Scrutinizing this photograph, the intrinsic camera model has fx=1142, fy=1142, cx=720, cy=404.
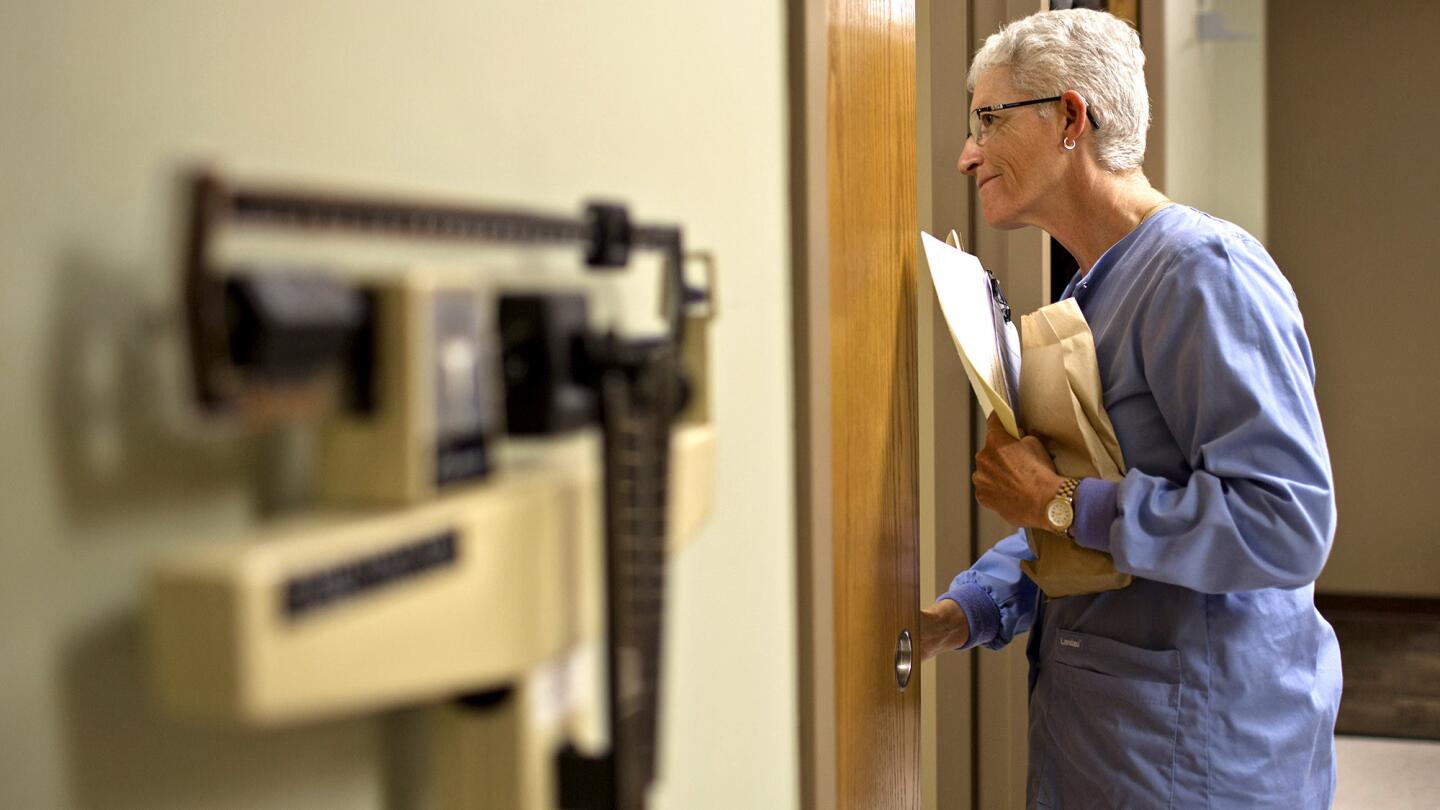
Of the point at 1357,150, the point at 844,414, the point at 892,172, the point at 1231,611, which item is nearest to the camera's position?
the point at 844,414

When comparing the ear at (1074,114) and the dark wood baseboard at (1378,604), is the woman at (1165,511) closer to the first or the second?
the ear at (1074,114)

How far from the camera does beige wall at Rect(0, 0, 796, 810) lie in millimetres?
250

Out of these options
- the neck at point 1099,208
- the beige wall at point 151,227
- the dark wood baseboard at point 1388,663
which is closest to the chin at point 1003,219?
the neck at point 1099,208

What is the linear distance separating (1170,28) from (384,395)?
2.98 meters

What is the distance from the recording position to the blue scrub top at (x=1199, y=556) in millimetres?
1203

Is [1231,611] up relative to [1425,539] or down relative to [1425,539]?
up

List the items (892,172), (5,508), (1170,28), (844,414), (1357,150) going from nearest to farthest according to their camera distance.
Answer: (5,508), (844,414), (892,172), (1170,28), (1357,150)

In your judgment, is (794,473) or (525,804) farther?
(794,473)

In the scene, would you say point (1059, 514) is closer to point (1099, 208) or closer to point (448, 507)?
point (1099, 208)

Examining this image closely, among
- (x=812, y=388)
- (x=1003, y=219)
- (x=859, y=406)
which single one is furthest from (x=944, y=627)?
(x=812, y=388)

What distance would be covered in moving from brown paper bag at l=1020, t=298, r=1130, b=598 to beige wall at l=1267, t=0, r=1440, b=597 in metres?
4.12

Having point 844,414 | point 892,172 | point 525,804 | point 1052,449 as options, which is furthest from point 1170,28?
point 525,804

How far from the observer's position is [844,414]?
31.9 inches

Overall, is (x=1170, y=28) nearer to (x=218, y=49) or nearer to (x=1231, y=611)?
(x=1231, y=611)
